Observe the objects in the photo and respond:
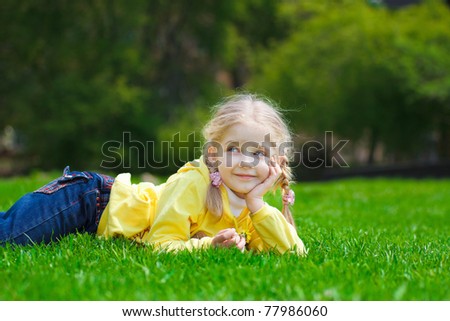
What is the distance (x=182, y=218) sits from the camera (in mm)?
3385

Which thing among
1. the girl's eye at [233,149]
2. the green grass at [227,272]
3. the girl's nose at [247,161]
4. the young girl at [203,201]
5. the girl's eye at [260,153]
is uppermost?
the girl's eye at [233,149]

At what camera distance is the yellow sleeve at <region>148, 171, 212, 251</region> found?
3.38 m

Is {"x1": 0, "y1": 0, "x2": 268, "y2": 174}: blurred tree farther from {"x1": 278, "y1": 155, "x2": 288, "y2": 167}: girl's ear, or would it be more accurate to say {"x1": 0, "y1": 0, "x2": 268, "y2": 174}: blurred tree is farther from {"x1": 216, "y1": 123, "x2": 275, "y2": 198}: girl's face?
{"x1": 216, "y1": 123, "x2": 275, "y2": 198}: girl's face

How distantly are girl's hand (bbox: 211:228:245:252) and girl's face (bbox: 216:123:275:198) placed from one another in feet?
0.91

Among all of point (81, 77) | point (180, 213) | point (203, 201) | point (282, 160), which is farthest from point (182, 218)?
point (81, 77)

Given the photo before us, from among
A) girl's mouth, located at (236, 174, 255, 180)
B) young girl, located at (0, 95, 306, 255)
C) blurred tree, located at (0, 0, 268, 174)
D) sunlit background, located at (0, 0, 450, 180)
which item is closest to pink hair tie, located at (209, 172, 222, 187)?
young girl, located at (0, 95, 306, 255)

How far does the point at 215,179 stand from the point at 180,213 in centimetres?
29

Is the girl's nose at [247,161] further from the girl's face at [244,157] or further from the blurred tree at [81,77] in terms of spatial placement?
the blurred tree at [81,77]

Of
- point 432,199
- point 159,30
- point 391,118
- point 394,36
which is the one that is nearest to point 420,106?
point 391,118

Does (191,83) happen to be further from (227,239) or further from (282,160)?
(227,239)

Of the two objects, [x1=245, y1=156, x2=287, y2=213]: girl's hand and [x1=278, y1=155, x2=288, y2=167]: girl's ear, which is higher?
[x1=278, y1=155, x2=288, y2=167]: girl's ear

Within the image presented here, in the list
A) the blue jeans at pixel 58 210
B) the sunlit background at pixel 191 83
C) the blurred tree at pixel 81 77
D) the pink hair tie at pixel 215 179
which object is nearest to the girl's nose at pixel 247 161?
the pink hair tie at pixel 215 179

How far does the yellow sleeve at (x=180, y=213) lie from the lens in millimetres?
3383
